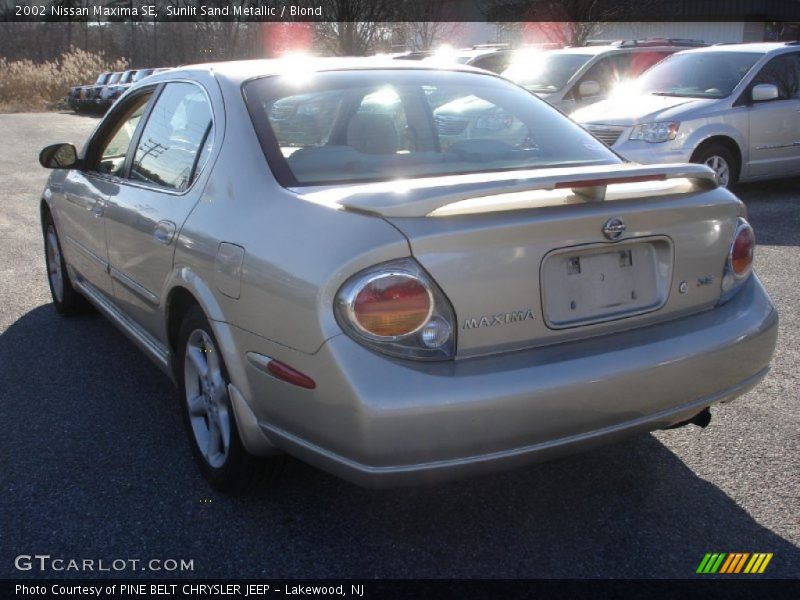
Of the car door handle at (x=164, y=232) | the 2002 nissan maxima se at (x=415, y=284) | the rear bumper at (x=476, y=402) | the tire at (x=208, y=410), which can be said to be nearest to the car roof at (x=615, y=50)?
the 2002 nissan maxima se at (x=415, y=284)

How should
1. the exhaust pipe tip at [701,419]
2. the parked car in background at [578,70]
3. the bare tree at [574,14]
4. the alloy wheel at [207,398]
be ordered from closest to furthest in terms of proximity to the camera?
the exhaust pipe tip at [701,419]
the alloy wheel at [207,398]
the parked car in background at [578,70]
the bare tree at [574,14]

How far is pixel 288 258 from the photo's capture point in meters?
2.75

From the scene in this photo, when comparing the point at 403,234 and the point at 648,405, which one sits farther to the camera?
the point at 648,405

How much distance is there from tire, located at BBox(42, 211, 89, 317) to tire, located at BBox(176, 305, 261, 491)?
2.31 metres

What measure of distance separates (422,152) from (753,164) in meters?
7.13

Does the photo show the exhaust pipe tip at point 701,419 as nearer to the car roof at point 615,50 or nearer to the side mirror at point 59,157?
the side mirror at point 59,157

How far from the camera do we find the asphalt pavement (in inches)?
114

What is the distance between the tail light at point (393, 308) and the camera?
258 centimetres

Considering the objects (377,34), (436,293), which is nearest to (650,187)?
(436,293)

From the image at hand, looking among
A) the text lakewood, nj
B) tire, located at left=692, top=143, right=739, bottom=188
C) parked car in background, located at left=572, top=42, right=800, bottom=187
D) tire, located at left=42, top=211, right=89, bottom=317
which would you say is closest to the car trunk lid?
tire, located at left=42, top=211, right=89, bottom=317

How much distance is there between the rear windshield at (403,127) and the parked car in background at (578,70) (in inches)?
308

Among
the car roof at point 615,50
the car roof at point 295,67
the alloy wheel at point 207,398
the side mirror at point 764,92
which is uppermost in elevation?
the car roof at point 295,67

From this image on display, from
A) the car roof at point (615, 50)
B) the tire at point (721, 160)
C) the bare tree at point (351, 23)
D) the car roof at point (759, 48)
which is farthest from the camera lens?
the bare tree at point (351, 23)

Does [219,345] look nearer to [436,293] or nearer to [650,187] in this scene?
[436,293]
